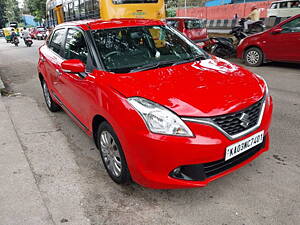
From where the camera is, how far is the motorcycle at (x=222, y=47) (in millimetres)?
9836

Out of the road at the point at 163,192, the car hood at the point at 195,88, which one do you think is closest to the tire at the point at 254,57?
the road at the point at 163,192

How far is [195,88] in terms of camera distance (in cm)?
255

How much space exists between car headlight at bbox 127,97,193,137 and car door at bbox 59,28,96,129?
2.74ft

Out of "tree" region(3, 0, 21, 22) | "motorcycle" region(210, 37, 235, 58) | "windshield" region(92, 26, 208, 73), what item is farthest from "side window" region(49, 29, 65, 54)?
"tree" region(3, 0, 21, 22)

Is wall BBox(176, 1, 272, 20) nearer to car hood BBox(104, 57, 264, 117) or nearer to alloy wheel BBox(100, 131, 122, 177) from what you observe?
car hood BBox(104, 57, 264, 117)

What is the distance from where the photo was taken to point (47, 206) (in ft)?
8.79

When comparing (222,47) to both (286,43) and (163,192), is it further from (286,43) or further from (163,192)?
(163,192)

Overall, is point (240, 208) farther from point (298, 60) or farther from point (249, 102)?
point (298, 60)

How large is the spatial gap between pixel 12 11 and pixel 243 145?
10024 centimetres

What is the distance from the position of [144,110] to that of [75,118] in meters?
1.79

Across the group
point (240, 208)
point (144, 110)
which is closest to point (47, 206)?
point (144, 110)

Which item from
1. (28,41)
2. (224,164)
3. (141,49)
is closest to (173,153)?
(224,164)

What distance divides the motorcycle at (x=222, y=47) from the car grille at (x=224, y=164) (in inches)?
309

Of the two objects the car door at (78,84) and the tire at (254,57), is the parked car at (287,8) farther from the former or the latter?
the car door at (78,84)
